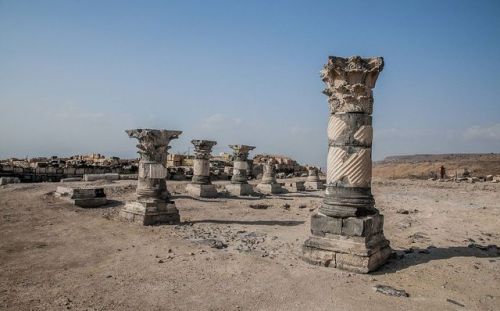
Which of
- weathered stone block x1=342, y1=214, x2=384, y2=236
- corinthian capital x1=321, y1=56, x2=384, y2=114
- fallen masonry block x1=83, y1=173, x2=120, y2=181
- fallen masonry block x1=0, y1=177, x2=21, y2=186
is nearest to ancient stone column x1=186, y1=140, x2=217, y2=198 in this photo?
fallen masonry block x1=83, y1=173, x2=120, y2=181

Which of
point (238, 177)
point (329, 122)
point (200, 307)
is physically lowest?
point (200, 307)

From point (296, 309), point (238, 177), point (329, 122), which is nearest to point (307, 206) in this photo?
point (238, 177)

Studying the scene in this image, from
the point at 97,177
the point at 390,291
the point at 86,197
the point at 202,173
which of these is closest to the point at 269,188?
the point at 202,173

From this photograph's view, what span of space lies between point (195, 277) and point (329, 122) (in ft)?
12.9

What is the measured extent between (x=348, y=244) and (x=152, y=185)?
6.45 m

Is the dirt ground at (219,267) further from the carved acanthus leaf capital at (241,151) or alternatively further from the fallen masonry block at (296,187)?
the fallen masonry block at (296,187)

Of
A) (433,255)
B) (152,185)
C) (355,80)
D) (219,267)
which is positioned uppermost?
(355,80)

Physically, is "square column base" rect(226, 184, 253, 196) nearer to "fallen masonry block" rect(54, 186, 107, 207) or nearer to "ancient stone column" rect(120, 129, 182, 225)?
"fallen masonry block" rect(54, 186, 107, 207)

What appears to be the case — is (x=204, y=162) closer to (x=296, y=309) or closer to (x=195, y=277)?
(x=195, y=277)

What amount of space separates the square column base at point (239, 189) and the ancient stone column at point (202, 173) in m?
1.55

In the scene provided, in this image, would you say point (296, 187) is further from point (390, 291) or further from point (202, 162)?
point (390, 291)

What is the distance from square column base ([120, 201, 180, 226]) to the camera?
1030 centimetres

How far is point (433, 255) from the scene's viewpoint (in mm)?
7102

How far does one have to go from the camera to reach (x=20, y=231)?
877 cm
